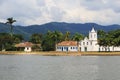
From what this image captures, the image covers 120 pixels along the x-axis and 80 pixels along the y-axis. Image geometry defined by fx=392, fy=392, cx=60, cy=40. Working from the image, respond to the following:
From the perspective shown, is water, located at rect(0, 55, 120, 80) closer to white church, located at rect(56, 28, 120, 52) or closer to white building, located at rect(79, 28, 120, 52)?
white church, located at rect(56, 28, 120, 52)

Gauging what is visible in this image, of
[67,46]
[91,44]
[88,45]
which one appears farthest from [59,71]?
[67,46]

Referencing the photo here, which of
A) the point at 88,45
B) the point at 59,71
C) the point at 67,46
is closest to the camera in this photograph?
the point at 59,71

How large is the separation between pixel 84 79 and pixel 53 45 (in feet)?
378

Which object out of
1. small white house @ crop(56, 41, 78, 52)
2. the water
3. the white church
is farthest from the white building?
the water

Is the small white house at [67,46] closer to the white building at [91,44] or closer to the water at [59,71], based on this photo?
the white building at [91,44]

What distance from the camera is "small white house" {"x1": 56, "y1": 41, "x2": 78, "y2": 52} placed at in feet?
533

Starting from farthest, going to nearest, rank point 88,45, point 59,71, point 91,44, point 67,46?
point 67,46 → point 88,45 → point 91,44 → point 59,71

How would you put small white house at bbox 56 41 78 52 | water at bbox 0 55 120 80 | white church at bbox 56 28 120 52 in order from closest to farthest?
1. water at bbox 0 55 120 80
2. white church at bbox 56 28 120 52
3. small white house at bbox 56 41 78 52

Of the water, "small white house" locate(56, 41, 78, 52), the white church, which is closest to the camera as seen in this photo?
the water

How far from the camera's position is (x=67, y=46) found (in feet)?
534

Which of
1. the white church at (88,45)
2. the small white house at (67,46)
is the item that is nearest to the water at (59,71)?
the white church at (88,45)

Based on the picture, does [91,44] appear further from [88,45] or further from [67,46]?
[67,46]

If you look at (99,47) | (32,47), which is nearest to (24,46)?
(32,47)

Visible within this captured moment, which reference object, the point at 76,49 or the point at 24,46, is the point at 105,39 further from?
the point at 24,46
